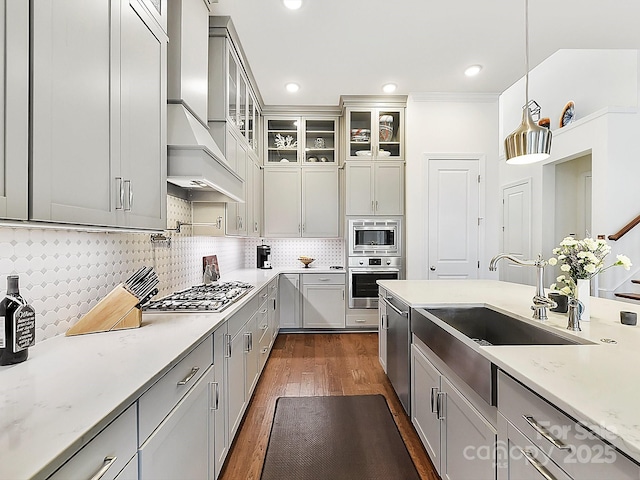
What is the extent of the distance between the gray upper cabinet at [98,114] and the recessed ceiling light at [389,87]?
2.92 meters

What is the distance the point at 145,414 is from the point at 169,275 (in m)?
1.73

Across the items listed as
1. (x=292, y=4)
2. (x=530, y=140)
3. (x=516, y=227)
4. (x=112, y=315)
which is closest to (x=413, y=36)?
(x=292, y=4)

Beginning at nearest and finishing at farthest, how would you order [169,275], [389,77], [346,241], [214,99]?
[169,275] < [214,99] < [389,77] < [346,241]

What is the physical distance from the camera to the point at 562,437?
872 millimetres

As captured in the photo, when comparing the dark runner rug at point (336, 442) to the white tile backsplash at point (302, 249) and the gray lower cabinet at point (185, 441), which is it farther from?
the white tile backsplash at point (302, 249)

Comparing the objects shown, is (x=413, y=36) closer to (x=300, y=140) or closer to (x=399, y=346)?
(x=300, y=140)

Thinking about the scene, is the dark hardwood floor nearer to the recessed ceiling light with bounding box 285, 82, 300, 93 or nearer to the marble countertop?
the marble countertop

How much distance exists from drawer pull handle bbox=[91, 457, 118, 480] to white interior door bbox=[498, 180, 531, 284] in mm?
6120

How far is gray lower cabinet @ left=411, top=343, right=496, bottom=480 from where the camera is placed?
1294mm

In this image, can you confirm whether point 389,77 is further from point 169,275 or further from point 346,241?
point 169,275

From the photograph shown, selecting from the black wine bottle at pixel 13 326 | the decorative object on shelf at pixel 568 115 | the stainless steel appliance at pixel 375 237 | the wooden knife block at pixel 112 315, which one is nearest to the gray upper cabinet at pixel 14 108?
the black wine bottle at pixel 13 326

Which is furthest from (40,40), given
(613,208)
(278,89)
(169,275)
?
(613,208)

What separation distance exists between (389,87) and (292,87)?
1.15 meters

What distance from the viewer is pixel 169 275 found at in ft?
8.50
